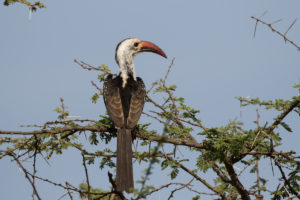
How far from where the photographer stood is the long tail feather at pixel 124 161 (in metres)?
3.94

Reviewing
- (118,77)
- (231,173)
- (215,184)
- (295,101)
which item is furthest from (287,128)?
(118,77)

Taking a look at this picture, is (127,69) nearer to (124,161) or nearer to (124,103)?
(124,103)

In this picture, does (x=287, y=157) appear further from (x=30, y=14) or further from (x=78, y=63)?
(x=30, y=14)

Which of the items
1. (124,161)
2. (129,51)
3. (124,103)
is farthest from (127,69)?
(124,161)

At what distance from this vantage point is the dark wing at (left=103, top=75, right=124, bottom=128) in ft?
15.7

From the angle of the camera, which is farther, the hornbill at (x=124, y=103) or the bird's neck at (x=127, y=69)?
the bird's neck at (x=127, y=69)

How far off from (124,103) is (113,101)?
155 mm

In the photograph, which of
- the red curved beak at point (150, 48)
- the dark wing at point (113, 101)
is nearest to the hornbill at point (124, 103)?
the dark wing at point (113, 101)

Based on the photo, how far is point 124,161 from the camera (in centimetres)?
425

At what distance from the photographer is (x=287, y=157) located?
Result: 4371mm

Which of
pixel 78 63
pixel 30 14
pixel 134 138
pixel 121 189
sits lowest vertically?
pixel 121 189

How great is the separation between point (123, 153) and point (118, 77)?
187cm

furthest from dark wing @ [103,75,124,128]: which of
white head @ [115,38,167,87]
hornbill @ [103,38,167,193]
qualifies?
white head @ [115,38,167,87]

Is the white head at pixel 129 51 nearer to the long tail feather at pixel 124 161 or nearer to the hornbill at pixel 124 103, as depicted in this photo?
the hornbill at pixel 124 103
